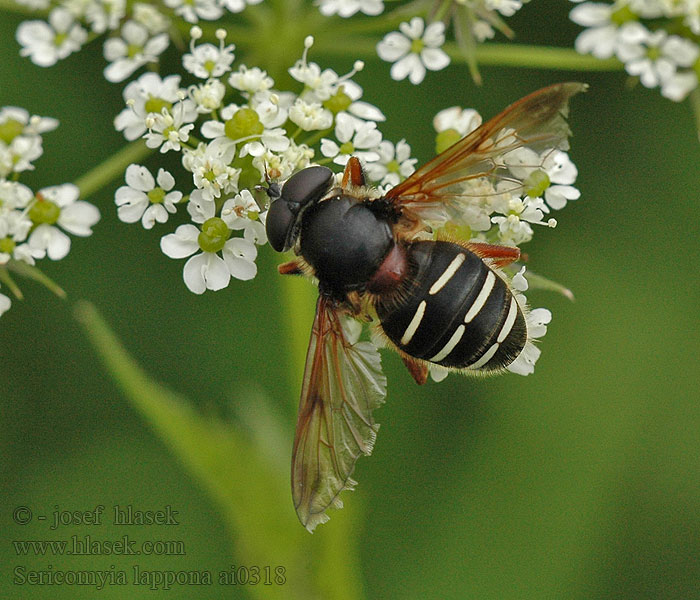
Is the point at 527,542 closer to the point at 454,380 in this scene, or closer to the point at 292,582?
the point at 454,380

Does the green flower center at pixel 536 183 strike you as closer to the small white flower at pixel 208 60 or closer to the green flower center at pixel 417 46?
the green flower center at pixel 417 46

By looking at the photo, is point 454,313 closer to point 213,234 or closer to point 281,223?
point 281,223

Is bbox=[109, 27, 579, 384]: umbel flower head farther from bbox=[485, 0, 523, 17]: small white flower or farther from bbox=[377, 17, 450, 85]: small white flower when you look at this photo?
bbox=[485, 0, 523, 17]: small white flower

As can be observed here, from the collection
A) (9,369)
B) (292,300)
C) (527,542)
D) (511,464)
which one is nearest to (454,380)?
(511,464)

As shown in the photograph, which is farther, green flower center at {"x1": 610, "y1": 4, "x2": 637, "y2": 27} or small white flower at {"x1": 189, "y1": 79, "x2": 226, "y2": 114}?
green flower center at {"x1": 610, "y1": 4, "x2": 637, "y2": 27}

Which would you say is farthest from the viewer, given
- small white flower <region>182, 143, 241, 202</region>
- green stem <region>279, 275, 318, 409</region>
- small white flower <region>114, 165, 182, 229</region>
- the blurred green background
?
the blurred green background

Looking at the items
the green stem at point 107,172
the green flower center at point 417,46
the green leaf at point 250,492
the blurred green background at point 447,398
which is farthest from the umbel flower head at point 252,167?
the blurred green background at point 447,398

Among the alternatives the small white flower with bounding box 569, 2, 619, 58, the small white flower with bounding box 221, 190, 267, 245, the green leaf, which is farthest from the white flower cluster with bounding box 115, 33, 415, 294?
the small white flower with bounding box 569, 2, 619, 58
